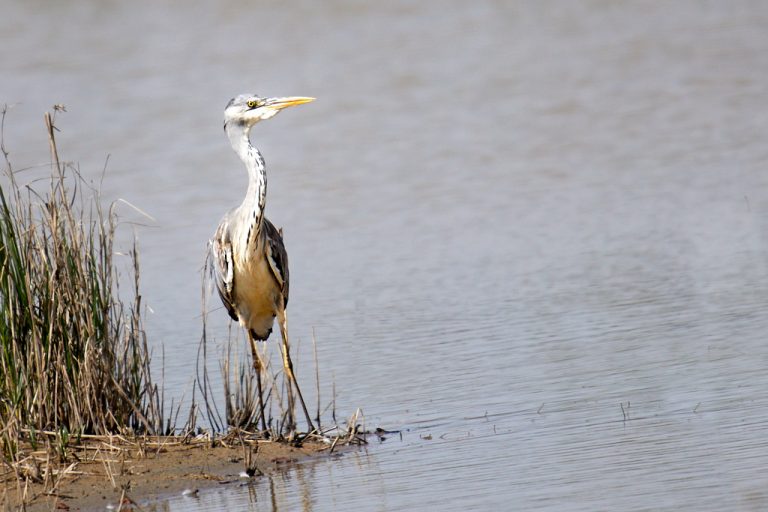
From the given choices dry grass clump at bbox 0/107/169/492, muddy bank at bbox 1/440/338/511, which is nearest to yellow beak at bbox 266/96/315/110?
dry grass clump at bbox 0/107/169/492

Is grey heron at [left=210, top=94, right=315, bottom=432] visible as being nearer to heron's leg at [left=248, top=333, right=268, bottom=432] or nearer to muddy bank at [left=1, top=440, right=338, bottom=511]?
heron's leg at [left=248, top=333, right=268, bottom=432]

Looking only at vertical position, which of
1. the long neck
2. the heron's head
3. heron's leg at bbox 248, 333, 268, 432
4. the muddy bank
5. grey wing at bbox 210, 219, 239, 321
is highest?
the heron's head

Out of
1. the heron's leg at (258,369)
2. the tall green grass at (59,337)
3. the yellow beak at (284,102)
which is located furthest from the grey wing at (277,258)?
the tall green grass at (59,337)

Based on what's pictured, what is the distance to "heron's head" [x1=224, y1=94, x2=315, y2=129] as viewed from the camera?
26.9ft

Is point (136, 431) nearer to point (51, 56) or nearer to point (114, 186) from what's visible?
point (114, 186)

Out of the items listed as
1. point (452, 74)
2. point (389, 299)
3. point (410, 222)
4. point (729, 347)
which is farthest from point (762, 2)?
point (729, 347)

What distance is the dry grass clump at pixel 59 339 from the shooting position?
22.6 ft

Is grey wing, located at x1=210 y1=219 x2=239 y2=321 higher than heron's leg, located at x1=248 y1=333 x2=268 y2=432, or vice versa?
grey wing, located at x1=210 y1=219 x2=239 y2=321

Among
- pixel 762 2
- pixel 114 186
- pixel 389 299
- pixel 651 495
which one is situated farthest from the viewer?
pixel 762 2

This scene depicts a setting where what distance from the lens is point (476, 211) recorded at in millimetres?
13805

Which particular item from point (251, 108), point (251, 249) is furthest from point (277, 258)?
point (251, 108)

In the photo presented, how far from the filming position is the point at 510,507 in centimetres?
572

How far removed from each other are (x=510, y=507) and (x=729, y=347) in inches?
115

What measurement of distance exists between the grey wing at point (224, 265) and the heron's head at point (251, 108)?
0.63 m
